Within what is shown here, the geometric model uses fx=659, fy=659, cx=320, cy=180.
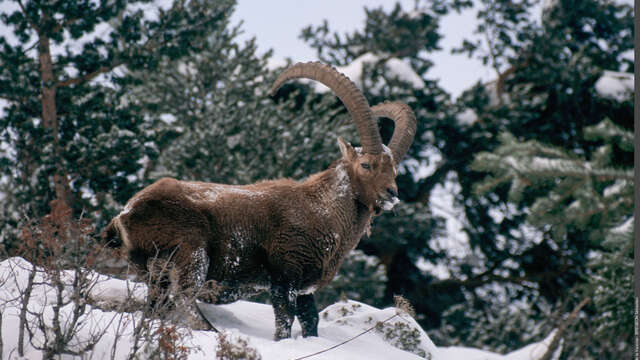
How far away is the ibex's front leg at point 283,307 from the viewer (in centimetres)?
551

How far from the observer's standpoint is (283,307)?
5.55m

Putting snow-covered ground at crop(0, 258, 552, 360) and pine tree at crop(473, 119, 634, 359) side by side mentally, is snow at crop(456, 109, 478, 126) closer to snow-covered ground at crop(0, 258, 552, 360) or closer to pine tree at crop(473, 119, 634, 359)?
snow-covered ground at crop(0, 258, 552, 360)

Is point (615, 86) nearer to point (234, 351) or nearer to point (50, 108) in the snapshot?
point (50, 108)

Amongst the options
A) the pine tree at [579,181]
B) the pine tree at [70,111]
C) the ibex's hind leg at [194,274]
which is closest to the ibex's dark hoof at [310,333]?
the ibex's hind leg at [194,274]

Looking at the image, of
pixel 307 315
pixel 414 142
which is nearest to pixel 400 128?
pixel 307 315

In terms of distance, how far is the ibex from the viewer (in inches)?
213

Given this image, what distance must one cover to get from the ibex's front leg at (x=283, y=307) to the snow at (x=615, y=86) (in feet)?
40.6

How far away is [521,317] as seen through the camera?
1477cm

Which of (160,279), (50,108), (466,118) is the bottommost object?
(160,279)

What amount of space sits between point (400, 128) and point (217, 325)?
8.18 ft

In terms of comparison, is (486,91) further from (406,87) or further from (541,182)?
(541,182)

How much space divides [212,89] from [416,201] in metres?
5.43

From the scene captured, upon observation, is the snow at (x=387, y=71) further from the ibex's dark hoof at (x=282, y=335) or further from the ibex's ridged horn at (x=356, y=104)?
the ibex's dark hoof at (x=282, y=335)

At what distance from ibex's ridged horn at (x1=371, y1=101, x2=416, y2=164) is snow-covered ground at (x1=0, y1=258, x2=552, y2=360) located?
151 centimetres
